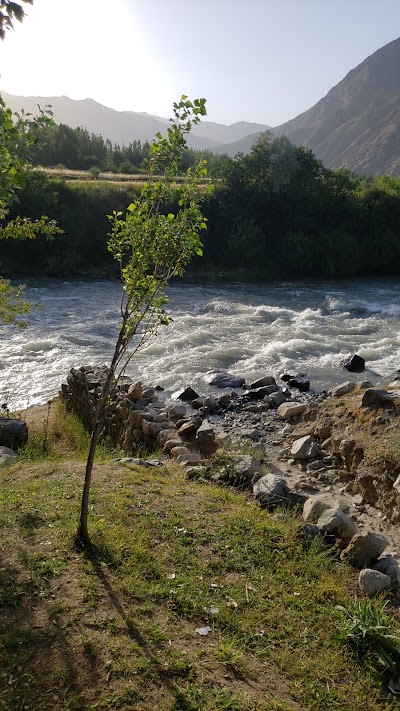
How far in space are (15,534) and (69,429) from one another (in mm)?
5515

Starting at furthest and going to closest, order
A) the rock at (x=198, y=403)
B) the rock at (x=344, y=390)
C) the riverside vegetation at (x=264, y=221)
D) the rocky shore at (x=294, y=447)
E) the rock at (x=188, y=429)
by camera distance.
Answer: the riverside vegetation at (x=264, y=221), the rock at (x=198, y=403), the rock at (x=344, y=390), the rock at (x=188, y=429), the rocky shore at (x=294, y=447)

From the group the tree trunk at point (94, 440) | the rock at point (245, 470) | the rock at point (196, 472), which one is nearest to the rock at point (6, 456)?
the rock at point (196, 472)

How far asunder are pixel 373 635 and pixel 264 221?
35.0 m

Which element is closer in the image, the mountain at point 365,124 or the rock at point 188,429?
the rock at point 188,429

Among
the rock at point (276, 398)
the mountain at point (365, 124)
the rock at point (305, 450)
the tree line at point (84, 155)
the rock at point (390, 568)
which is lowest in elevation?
the rock at point (276, 398)

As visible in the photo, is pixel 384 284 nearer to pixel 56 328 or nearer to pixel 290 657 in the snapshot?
pixel 56 328

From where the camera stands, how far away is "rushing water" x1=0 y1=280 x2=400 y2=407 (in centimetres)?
1410

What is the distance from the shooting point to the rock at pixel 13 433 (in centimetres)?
912

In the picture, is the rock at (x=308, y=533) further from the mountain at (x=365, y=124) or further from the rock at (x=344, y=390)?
the mountain at (x=365, y=124)

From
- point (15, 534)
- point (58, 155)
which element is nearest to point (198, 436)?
point (15, 534)

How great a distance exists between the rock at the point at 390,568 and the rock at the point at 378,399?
349 cm

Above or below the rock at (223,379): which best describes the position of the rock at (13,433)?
Result: above

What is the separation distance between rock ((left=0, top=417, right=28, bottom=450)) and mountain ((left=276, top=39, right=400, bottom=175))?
121 metres

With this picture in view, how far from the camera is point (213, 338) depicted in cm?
1772
